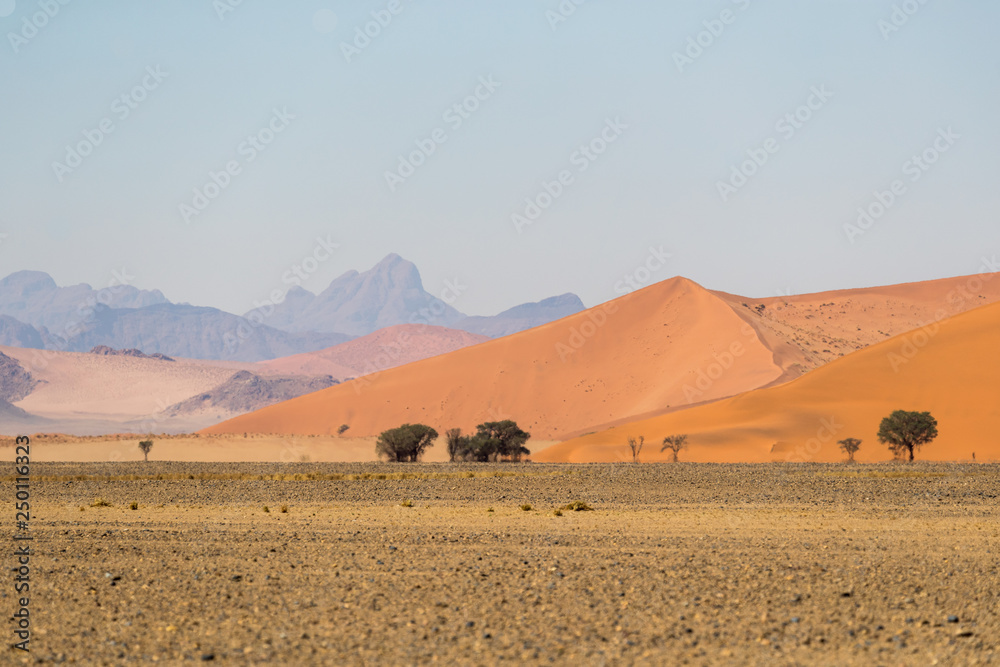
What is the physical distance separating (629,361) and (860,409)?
35.2 m

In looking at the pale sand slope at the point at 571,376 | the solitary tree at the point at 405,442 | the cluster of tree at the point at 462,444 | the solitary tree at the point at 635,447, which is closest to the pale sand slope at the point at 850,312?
the pale sand slope at the point at 571,376

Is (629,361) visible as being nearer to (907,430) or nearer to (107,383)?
(907,430)

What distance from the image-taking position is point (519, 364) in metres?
90.5

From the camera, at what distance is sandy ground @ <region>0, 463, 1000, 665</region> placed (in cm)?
794

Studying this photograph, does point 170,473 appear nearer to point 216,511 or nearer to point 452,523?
point 216,511

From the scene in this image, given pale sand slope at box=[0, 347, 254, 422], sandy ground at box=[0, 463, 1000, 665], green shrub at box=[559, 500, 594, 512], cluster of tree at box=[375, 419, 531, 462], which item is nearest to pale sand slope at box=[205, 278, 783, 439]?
cluster of tree at box=[375, 419, 531, 462]

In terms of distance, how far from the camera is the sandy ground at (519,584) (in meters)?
7.94

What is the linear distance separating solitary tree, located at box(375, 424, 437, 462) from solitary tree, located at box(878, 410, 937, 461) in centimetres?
2277

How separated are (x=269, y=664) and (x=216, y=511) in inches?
525

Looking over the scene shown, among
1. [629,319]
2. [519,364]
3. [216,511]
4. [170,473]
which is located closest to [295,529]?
[216,511]

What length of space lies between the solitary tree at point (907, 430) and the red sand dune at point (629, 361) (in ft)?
92.7

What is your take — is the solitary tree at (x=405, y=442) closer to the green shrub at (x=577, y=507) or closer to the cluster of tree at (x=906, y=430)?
the cluster of tree at (x=906, y=430)

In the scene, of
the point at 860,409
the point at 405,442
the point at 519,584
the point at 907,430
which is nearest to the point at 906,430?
the point at 907,430

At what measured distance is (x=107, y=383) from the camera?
168 m
